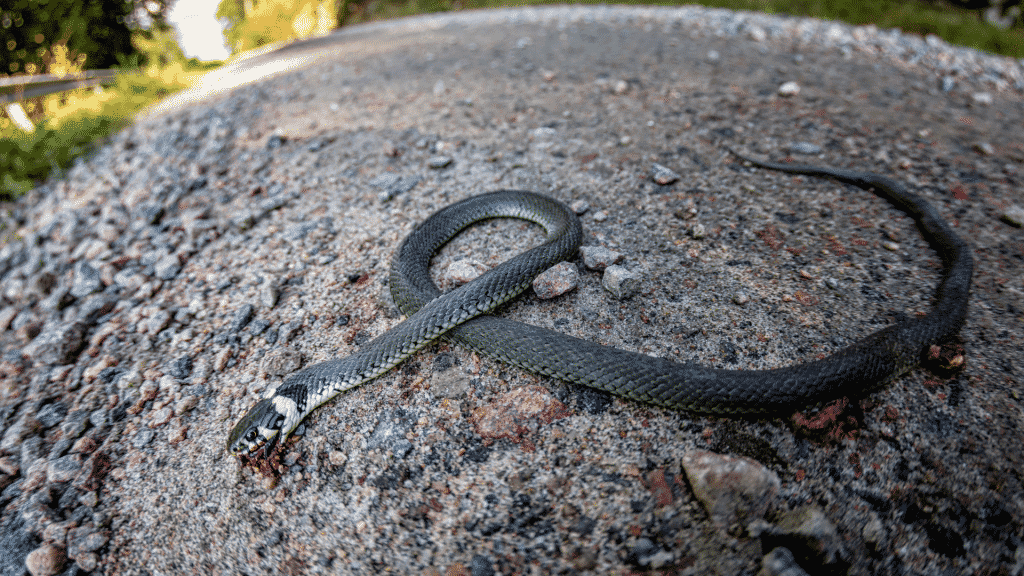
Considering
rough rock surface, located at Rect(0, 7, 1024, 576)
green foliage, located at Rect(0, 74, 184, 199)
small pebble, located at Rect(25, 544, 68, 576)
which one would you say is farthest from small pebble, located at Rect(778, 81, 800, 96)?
green foliage, located at Rect(0, 74, 184, 199)

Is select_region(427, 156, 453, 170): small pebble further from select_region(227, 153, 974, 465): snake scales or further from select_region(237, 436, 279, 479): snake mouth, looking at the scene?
select_region(237, 436, 279, 479): snake mouth

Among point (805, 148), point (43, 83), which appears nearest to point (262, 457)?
point (805, 148)

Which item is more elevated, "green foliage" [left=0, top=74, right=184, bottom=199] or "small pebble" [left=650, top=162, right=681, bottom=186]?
"green foliage" [left=0, top=74, right=184, bottom=199]

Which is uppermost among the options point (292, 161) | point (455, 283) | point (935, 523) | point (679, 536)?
point (292, 161)

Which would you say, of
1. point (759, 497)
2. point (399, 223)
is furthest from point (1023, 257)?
point (399, 223)

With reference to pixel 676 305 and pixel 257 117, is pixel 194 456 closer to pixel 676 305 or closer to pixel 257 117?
pixel 676 305

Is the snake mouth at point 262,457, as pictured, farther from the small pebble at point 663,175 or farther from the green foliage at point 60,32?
the green foliage at point 60,32

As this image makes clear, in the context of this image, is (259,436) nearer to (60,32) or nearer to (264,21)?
(60,32)

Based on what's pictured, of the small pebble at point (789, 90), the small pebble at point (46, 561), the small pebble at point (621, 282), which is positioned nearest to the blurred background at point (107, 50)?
the small pebble at point (789, 90)
